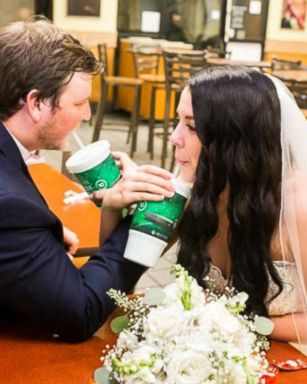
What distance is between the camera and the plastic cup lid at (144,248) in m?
1.35

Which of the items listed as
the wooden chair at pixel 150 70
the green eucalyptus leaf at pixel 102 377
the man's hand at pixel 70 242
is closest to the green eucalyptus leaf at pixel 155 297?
the green eucalyptus leaf at pixel 102 377

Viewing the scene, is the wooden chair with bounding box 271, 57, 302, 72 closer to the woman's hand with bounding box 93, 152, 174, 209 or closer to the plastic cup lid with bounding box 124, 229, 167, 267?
the woman's hand with bounding box 93, 152, 174, 209

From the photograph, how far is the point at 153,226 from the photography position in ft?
4.39

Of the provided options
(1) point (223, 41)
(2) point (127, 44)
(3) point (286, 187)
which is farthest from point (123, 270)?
(1) point (223, 41)

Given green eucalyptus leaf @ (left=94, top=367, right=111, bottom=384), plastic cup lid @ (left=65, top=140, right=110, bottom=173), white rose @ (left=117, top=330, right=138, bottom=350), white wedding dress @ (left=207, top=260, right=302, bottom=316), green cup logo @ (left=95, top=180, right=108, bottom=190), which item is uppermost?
plastic cup lid @ (left=65, top=140, right=110, bottom=173)

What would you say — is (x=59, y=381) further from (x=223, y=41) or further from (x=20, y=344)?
(x=223, y=41)

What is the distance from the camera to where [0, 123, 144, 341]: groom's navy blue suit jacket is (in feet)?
4.19

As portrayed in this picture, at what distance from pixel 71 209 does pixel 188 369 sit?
153cm

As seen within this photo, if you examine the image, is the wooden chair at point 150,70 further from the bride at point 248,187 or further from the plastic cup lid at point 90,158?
the plastic cup lid at point 90,158

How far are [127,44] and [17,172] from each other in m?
8.78

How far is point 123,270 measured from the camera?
1438 mm

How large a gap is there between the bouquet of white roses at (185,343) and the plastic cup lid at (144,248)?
0.99 feet

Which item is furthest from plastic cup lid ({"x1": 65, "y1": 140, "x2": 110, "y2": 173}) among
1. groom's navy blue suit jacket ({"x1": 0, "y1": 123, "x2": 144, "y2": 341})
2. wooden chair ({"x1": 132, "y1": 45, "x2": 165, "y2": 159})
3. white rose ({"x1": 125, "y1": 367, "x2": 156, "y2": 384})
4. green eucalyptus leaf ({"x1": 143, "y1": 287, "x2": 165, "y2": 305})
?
wooden chair ({"x1": 132, "y1": 45, "x2": 165, "y2": 159})

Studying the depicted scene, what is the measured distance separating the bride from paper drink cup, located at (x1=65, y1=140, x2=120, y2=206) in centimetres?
3
